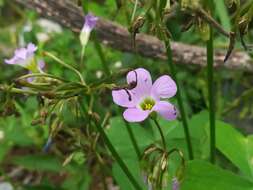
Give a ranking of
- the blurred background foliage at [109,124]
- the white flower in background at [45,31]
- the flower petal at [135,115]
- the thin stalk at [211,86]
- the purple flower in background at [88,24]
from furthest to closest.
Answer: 1. the white flower in background at [45,31]
2. the blurred background foliage at [109,124]
3. the purple flower in background at [88,24]
4. the thin stalk at [211,86]
5. the flower petal at [135,115]

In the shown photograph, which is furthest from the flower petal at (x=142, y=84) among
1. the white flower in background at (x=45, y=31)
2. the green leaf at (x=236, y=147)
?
the white flower in background at (x=45, y=31)

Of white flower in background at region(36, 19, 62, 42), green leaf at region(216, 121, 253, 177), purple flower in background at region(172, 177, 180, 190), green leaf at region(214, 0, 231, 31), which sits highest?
white flower in background at region(36, 19, 62, 42)

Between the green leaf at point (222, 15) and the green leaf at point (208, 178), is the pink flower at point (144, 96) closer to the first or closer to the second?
the green leaf at point (208, 178)

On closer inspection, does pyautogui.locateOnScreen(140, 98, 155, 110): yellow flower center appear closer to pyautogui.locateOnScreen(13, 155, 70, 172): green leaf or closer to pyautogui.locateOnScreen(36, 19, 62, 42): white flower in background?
pyautogui.locateOnScreen(13, 155, 70, 172): green leaf

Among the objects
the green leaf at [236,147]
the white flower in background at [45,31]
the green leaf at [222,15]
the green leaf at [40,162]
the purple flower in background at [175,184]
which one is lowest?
the green leaf at [40,162]

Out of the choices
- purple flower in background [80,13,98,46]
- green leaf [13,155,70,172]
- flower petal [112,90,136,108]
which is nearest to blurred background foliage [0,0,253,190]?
green leaf [13,155,70,172]

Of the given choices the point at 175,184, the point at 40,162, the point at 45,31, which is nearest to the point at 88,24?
the point at 175,184

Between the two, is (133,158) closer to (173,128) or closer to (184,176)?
(173,128)

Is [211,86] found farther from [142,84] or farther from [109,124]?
[109,124]
